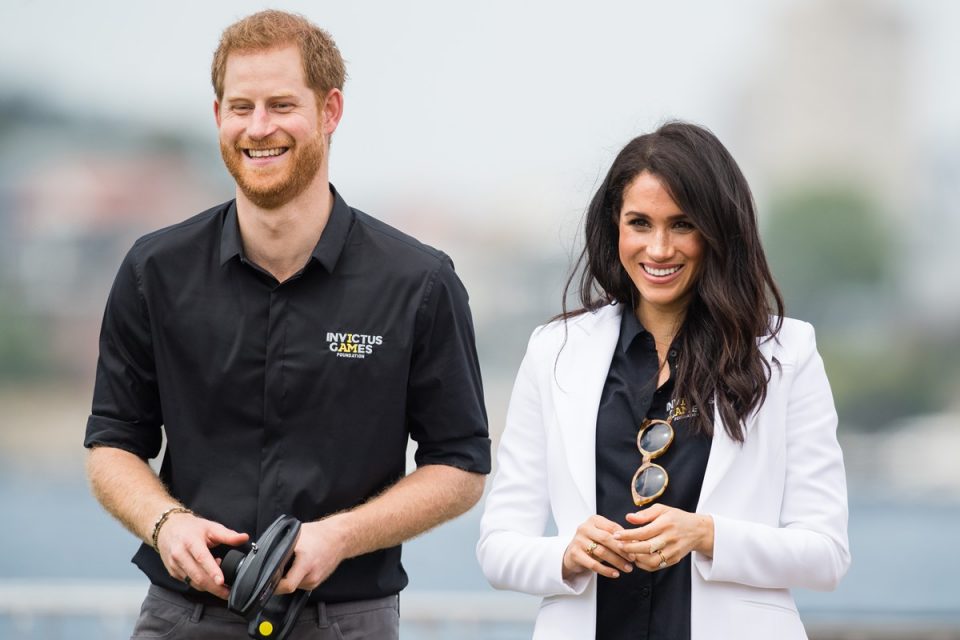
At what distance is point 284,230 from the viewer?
2295 millimetres

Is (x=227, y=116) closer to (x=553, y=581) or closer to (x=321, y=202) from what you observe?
(x=321, y=202)

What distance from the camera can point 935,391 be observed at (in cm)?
3031

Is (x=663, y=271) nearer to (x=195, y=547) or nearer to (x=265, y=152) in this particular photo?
(x=265, y=152)

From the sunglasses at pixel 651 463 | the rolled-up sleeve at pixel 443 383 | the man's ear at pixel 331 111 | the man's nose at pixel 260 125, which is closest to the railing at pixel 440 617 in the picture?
the rolled-up sleeve at pixel 443 383

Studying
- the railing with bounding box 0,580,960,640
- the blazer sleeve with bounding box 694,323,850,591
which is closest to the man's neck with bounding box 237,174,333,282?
the blazer sleeve with bounding box 694,323,850,591

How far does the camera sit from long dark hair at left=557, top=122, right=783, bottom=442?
6.88 feet

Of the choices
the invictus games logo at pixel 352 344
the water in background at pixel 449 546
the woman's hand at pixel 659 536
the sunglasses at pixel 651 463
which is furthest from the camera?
the water in background at pixel 449 546

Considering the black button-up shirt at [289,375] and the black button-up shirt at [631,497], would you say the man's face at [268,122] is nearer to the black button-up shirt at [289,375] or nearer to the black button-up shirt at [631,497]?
the black button-up shirt at [289,375]

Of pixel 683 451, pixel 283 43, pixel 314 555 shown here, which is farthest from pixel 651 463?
pixel 283 43

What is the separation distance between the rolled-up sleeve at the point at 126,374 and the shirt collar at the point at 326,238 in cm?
15

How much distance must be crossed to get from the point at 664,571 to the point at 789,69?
3378 cm

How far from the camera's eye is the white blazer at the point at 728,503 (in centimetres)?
204

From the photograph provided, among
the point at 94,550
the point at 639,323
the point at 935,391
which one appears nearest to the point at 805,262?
the point at 935,391

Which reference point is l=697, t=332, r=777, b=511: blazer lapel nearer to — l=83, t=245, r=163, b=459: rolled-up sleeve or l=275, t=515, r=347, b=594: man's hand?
l=275, t=515, r=347, b=594: man's hand
